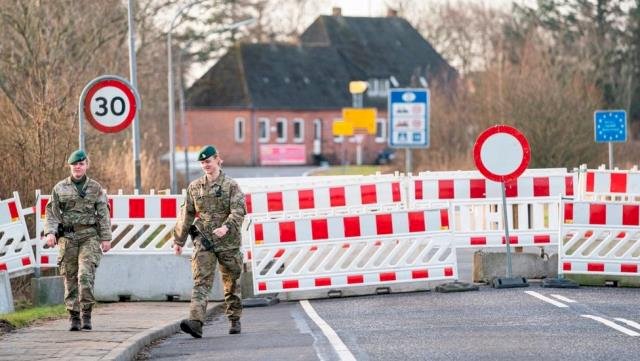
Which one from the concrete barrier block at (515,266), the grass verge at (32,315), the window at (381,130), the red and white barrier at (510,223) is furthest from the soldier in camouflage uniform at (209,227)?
the window at (381,130)

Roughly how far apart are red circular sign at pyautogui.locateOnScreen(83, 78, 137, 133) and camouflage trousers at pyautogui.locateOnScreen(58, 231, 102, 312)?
4.81 meters

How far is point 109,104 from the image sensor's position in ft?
70.6

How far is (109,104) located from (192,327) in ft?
20.8

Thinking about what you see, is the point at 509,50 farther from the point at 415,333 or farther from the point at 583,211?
the point at 415,333

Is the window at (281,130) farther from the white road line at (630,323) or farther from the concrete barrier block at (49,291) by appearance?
the white road line at (630,323)

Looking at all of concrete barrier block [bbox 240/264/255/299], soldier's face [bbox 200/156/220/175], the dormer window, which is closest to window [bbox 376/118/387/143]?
the dormer window

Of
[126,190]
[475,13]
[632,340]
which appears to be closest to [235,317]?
[632,340]

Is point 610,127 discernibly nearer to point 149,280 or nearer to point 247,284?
point 247,284

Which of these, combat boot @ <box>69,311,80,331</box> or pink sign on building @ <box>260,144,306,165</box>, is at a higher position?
pink sign on building @ <box>260,144,306,165</box>

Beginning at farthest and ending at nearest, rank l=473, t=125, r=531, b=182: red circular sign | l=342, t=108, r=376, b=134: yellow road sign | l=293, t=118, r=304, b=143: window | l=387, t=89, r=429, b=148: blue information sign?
l=293, t=118, r=304, b=143: window, l=342, t=108, r=376, b=134: yellow road sign, l=387, t=89, r=429, b=148: blue information sign, l=473, t=125, r=531, b=182: red circular sign

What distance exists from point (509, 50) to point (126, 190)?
2010 inches

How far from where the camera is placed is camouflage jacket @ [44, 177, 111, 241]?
16.7 metres

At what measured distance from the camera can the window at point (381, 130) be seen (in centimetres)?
10969

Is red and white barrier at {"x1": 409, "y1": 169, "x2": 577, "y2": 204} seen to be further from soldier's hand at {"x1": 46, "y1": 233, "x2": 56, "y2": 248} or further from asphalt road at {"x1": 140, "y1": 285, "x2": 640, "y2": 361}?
soldier's hand at {"x1": 46, "y1": 233, "x2": 56, "y2": 248}
